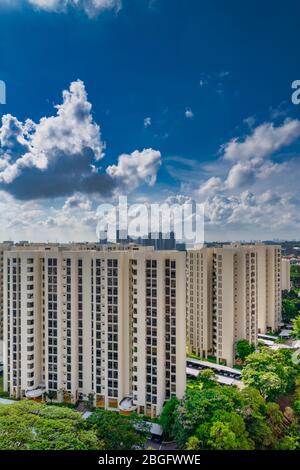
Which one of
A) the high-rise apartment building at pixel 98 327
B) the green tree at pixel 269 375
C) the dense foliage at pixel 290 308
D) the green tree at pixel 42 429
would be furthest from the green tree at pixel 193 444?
the dense foliage at pixel 290 308

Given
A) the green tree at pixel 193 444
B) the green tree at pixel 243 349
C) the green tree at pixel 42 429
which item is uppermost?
the green tree at pixel 42 429

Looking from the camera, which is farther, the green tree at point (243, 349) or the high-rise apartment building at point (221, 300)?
the high-rise apartment building at point (221, 300)

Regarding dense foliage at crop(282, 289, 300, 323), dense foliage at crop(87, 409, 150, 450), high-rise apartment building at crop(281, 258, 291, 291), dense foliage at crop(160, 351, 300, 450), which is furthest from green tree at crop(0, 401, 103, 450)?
high-rise apartment building at crop(281, 258, 291, 291)

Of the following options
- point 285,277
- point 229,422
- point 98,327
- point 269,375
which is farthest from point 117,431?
point 285,277

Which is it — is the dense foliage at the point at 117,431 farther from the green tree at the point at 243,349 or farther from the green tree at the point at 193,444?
the green tree at the point at 243,349

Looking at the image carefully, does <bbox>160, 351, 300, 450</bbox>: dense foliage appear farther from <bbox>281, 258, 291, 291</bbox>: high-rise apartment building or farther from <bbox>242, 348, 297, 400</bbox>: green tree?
<bbox>281, 258, 291, 291</bbox>: high-rise apartment building

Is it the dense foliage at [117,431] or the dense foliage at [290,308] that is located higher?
the dense foliage at [117,431]
